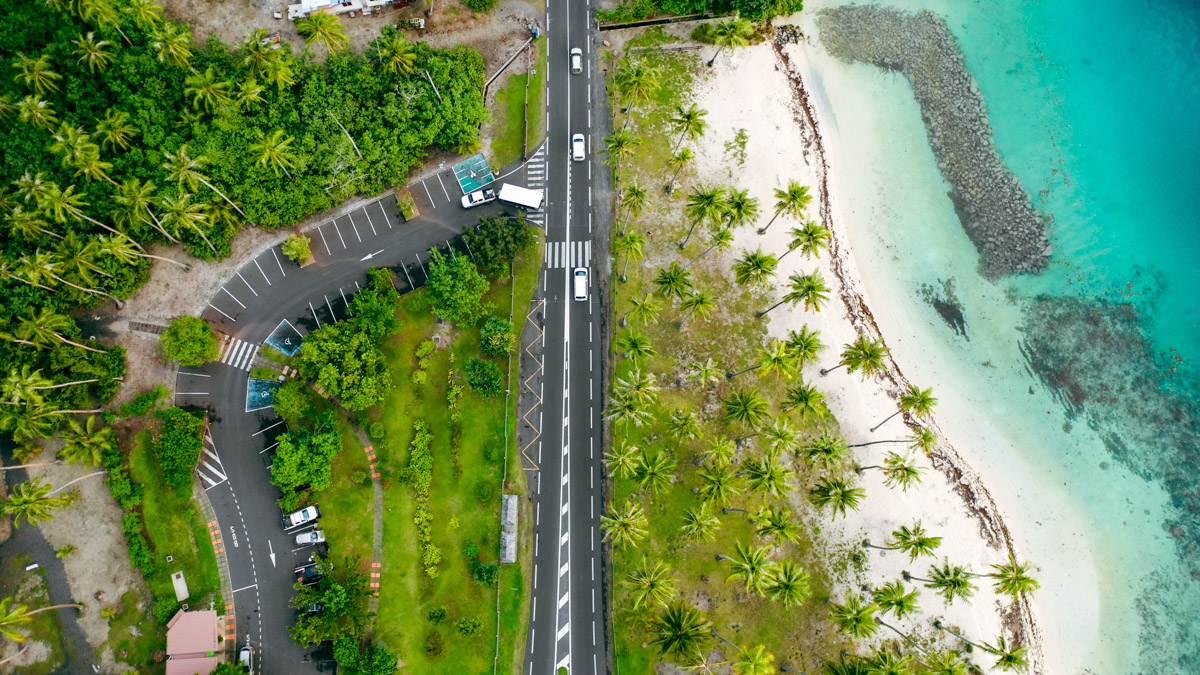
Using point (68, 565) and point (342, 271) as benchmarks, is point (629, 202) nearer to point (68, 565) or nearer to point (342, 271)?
point (342, 271)

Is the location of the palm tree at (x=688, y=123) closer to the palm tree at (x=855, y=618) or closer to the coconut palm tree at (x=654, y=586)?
the coconut palm tree at (x=654, y=586)

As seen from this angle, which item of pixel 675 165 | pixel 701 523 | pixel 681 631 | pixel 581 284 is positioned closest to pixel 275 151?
pixel 581 284

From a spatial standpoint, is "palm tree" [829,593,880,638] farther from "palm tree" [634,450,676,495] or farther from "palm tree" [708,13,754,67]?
"palm tree" [708,13,754,67]

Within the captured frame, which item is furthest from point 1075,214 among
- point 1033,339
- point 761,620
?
point 761,620

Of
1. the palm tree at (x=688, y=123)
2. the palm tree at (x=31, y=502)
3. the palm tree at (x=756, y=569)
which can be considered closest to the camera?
the palm tree at (x=756, y=569)

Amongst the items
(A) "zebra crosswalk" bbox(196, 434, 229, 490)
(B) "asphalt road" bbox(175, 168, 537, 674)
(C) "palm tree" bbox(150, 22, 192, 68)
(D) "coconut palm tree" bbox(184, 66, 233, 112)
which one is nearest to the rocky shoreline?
(B) "asphalt road" bbox(175, 168, 537, 674)

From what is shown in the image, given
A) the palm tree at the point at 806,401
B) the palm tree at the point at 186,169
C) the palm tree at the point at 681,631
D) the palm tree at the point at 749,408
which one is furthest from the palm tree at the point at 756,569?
the palm tree at the point at 186,169
